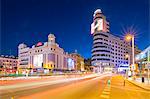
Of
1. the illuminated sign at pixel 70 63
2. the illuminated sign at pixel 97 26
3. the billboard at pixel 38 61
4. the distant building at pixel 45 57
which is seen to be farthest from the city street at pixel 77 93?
the illuminated sign at pixel 97 26

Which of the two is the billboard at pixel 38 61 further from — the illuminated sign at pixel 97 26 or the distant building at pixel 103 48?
the illuminated sign at pixel 97 26

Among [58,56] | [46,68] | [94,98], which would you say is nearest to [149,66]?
[94,98]

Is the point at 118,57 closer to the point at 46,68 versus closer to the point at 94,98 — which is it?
the point at 46,68

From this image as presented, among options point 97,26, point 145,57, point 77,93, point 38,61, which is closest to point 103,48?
point 97,26

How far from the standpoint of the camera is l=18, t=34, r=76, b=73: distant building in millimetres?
147750

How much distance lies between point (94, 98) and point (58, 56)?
471 feet

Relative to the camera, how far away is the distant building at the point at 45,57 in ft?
485

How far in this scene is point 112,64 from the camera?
607ft

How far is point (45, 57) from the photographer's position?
149 m

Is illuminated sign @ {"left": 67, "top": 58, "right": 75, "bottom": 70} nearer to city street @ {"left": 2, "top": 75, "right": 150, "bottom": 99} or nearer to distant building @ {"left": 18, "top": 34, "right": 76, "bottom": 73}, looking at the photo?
distant building @ {"left": 18, "top": 34, "right": 76, "bottom": 73}

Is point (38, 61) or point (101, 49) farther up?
point (101, 49)

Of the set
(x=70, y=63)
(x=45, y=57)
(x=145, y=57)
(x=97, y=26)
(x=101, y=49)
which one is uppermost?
(x=97, y=26)

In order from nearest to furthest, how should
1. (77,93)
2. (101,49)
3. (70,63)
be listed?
(77,93), (70,63), (101,49)

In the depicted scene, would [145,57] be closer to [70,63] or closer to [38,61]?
[38,61]
